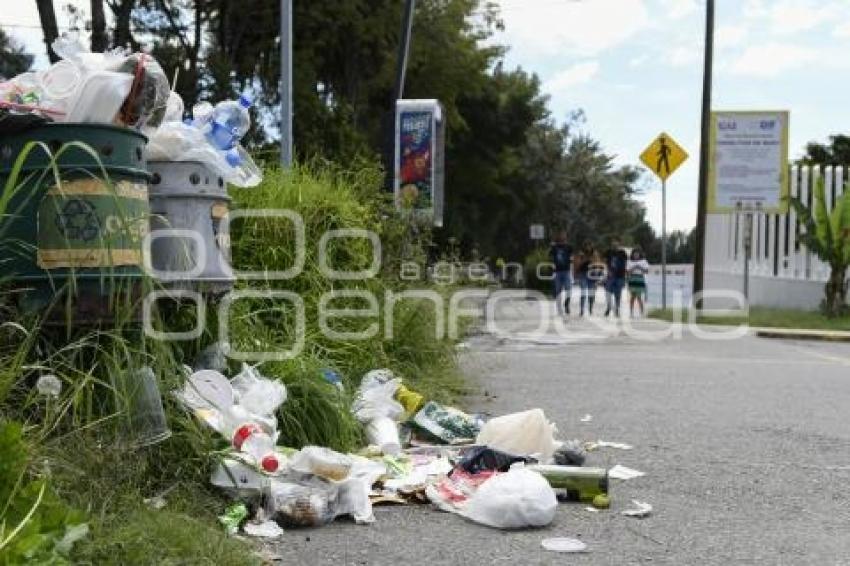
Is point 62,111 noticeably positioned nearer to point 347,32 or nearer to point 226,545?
point 226,545

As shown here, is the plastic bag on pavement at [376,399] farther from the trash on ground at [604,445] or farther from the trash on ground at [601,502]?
the trash on ground at [601,502]

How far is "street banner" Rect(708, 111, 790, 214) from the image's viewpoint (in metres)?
24.0

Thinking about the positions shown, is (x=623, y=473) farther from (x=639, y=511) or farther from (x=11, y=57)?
(x=11, y=57)

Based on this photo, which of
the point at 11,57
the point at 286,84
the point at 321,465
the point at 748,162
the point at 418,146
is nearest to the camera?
the point at 321,465

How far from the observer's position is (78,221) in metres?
4.45

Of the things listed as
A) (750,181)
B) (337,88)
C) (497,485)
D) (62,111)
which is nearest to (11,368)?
(62,111)

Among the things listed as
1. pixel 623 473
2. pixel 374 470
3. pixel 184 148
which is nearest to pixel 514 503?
pixel 374 470

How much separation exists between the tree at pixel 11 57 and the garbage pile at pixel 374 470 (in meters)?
35.7

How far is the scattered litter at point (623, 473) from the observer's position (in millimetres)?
5785

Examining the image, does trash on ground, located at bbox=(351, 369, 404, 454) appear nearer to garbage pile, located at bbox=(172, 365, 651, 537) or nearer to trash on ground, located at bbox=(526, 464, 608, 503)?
garbage pile, located at bbox=(172, 365, 651, 537)

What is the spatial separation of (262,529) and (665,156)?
19.7 meters

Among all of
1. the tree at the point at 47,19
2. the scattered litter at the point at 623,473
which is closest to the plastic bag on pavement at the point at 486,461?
the scattered litter at the point at 623,473

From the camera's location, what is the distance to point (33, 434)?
4031 mm

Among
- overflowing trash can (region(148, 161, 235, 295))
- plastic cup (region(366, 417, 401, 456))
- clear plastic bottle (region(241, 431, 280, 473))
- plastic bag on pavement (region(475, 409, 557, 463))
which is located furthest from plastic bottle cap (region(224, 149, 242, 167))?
plastic bag on pavement (region(475, 409, 557, 463))
